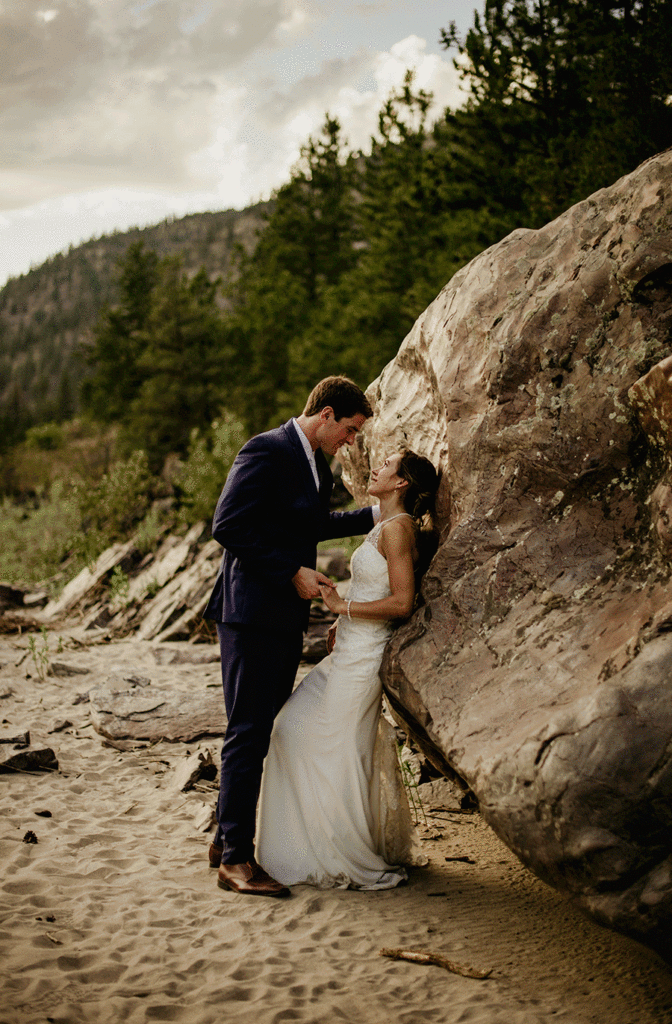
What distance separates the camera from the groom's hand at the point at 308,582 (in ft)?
13.1

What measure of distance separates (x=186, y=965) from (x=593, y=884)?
173cm

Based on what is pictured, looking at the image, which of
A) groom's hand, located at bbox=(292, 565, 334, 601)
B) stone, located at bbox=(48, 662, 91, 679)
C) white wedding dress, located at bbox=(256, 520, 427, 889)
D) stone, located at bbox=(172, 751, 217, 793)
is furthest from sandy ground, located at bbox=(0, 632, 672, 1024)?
stone, located at bbox=(48, 662, 91, 679)

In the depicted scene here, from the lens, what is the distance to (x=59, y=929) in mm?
3395

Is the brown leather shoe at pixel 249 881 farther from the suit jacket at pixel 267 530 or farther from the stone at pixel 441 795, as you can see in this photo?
the stone at pixel 441 795

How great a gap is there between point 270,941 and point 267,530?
200cm

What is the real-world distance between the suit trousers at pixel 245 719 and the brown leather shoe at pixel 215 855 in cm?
8

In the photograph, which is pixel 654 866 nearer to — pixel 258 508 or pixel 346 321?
pixel 258 508

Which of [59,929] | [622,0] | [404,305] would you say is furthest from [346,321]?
[59,929]

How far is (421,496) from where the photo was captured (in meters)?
4.18

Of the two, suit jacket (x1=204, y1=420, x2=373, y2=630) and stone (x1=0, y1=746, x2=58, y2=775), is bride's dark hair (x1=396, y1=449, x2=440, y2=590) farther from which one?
stone (x1=0, y1=746, x2=58, y2=775)

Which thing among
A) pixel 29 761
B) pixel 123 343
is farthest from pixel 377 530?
pixel 123 343

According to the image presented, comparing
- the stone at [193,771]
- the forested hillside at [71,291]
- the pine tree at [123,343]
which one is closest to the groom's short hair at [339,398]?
the stone at [193,771]

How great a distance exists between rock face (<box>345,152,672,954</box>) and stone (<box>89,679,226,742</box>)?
3240mm

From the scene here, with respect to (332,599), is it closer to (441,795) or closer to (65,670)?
(441,795)
